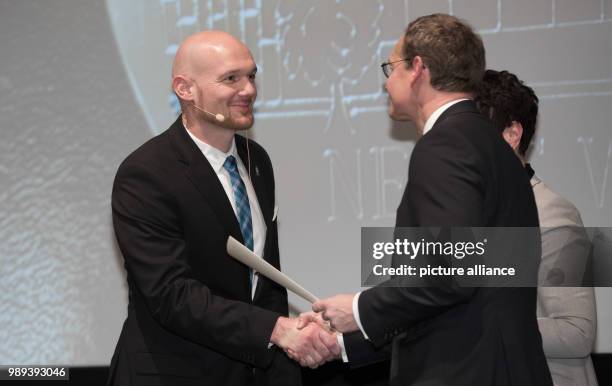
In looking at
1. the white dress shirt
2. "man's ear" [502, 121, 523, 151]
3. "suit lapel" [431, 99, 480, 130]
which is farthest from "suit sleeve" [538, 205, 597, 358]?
the white dress shirt

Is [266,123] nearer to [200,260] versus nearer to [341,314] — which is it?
[200,260]

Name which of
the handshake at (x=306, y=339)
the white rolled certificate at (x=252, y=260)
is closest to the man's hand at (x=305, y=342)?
the handshake at (x=306, y=339)

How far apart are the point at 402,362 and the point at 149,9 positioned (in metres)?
2.57

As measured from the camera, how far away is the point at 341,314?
2.28 meters

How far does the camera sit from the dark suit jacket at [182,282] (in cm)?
246

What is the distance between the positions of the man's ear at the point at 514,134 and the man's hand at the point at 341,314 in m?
0.86

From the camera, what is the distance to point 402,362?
2.15m

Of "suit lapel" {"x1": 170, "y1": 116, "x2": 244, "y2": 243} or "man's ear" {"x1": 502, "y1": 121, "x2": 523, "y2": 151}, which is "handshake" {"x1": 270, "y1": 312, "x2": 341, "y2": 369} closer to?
"suit lapel" {"x1": 170, "y1": 116, "x2": 244, "y2": 243}

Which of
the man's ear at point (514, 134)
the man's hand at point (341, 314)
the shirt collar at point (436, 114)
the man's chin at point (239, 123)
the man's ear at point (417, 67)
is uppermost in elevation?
the man's ear at point (417, 67)

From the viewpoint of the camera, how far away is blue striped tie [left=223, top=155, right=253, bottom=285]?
105 inches

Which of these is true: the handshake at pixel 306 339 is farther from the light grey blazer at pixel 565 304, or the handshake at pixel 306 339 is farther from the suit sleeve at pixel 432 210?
the light grey blazer at pixel 565 304

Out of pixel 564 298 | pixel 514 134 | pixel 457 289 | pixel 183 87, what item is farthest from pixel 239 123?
pixel 564 298

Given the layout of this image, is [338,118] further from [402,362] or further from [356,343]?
[402,362]

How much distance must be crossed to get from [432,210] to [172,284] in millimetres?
919
